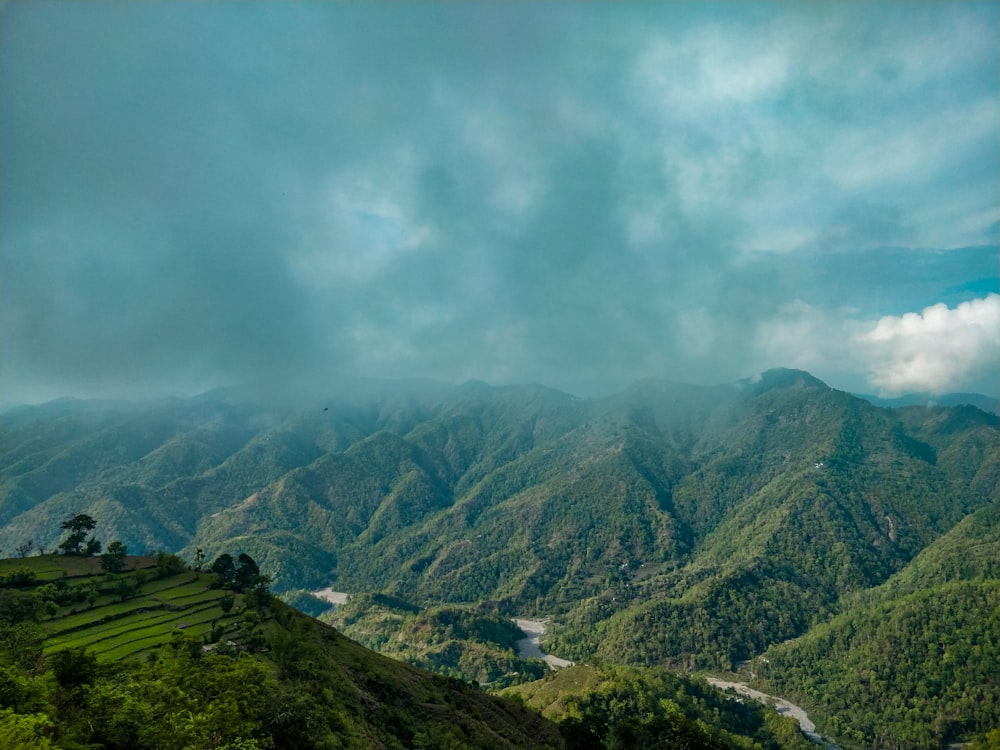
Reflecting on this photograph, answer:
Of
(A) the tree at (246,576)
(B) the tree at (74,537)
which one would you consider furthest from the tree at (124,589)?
(B) the tree at (74,537)

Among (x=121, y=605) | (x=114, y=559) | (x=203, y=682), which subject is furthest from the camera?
(x=114, y=559)

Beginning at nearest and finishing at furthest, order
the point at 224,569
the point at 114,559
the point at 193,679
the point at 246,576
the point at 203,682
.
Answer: the point at 203,682 → the point at 193,679 → the point at 246,576 → the point at 114,559 → the point at 224,569

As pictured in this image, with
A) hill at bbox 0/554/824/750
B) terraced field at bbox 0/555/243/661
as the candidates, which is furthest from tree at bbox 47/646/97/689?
terraced field at bbox 0/555/243/661

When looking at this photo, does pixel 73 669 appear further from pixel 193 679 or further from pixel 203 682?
pixel 203 682

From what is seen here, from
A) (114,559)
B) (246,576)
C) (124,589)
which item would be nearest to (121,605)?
(124,589)

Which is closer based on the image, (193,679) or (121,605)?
(193,679)

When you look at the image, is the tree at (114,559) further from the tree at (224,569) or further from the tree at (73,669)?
the tree at (73,669)

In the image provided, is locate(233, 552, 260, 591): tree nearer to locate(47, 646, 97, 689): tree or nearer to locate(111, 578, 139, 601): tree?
locate(111, 578, 139, 601): tree
